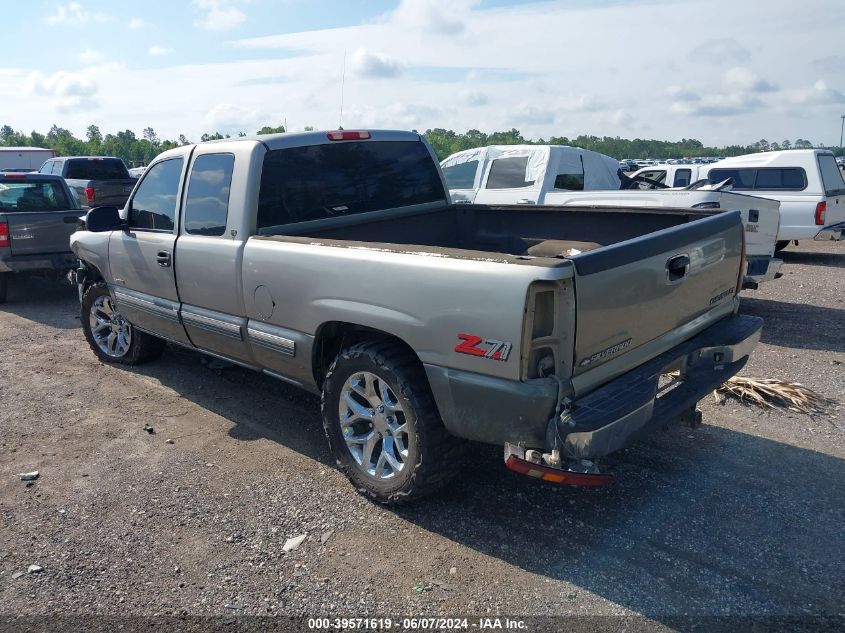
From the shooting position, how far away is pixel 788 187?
12.0 metres

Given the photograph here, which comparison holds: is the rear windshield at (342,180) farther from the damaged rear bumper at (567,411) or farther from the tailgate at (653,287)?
the tailgate at (653,287)

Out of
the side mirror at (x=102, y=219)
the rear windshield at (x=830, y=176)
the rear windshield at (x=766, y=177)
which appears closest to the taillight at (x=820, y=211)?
the rear windshield at (x=830, y=176)

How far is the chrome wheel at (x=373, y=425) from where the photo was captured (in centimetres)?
371

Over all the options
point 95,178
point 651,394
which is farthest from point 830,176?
point 95,178

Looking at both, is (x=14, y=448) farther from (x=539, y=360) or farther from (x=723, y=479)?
(x=723, y=479)

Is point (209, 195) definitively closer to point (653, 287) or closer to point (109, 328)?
point (109, 328)

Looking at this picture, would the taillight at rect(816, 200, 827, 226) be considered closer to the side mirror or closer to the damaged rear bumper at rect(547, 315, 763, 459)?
the damaged rear bumper at rect(547, 315, 763, 459)

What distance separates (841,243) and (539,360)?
15.0 meters

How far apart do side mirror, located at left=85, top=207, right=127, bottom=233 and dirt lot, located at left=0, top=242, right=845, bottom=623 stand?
4.63 ft

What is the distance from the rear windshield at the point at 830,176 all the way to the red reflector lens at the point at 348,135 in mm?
9623

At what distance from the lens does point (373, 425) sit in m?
3.83

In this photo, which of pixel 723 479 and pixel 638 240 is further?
pixel 723 479

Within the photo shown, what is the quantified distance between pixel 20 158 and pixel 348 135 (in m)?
26.3

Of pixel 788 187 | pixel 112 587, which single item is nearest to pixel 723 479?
pixel 112 587
